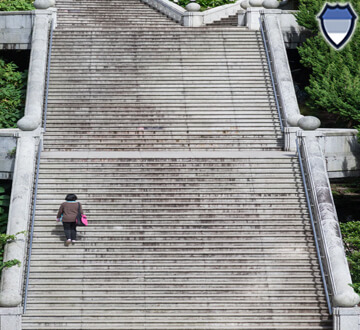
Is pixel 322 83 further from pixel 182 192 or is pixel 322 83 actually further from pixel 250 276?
pixel 250 276

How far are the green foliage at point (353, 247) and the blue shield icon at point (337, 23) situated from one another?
6673 mm

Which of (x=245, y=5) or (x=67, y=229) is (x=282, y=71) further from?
(x=67, y=229)

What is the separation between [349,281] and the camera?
1845cm

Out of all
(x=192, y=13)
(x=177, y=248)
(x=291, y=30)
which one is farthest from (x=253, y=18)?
(x=177, y=248)

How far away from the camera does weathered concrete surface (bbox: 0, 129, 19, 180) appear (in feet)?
71.3

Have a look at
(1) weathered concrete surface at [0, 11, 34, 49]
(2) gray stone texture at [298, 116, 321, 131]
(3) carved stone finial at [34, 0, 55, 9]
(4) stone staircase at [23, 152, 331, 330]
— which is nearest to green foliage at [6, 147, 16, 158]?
(4) stone staircase at [23, 152, 331, 330]

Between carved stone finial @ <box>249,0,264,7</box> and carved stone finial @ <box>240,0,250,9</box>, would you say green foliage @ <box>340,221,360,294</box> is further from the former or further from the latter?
carved stone finial @ <box>240,0,250,9</box>

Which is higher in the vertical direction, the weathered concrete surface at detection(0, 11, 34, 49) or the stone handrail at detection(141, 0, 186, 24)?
the stone handrail at detection(141, 0, 186, 24)

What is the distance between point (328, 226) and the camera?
19.7 m

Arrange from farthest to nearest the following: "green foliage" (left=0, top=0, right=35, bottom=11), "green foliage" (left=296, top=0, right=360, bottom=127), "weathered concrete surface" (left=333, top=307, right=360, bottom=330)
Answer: "green foliage" (left=0, top=0, right=35, bottom=11) < "green foliage" (left=296, top=0, right=360, bottom=127) < "weathered concrete surface" (left=333, top=307, right=360, bottom=330)

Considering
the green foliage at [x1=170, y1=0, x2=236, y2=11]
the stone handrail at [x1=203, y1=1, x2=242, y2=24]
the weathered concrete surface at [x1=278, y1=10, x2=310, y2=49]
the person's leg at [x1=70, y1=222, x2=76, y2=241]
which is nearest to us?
the person's leg at [x1=70, y1=222, x2=76, y2=241]

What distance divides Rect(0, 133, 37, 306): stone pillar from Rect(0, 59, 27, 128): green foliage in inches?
159

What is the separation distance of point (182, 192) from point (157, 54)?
7402 millimetres

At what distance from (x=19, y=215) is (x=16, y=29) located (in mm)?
10061
